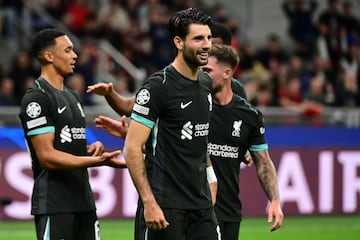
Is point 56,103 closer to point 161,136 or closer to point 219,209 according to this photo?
point 161,136

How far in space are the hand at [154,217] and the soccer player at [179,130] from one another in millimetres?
178

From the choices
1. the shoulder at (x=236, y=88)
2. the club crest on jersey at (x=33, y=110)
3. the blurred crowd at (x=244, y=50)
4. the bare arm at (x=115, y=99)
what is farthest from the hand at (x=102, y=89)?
the blurred crowd at (x=244, y=50)

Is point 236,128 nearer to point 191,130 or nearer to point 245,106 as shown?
point 245,106

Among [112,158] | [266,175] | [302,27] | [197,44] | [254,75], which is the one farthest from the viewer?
[302,27]

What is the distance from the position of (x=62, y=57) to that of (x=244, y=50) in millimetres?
13773

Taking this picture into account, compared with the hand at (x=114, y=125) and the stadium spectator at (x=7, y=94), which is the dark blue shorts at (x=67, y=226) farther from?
the stadium spectator at (x=7, y=94)

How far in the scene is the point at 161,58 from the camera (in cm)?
2105

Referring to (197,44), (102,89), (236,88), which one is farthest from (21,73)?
(197,44)

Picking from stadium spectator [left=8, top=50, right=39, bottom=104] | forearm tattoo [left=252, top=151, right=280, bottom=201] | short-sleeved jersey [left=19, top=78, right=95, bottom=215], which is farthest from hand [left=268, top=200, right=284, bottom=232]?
stadium spectator [left=8, top=50, right=39, bottom=104]

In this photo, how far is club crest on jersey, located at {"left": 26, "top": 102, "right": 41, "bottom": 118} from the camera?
328 inches

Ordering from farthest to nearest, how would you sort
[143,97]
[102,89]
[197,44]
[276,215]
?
[102,89] < [276,215] < [197,44] < [143,97]

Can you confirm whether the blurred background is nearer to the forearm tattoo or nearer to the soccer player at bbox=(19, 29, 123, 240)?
the forearm tattoo

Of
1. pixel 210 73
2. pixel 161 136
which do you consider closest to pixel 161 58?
pixel 210 73

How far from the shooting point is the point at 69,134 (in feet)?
27.9
